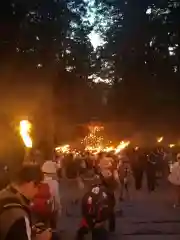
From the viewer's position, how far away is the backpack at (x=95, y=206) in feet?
38.2

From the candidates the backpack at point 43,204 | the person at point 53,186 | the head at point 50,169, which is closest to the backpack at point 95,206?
the person at point 53,186

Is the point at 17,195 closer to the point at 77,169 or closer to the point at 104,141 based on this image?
the point at 77,169

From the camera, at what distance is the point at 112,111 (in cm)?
5619

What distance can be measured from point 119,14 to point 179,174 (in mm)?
30646

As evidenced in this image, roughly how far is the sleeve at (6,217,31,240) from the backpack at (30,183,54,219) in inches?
231

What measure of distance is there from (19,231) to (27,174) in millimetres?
529

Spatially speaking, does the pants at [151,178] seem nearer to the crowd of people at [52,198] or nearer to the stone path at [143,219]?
the crowd of people at [52,198]

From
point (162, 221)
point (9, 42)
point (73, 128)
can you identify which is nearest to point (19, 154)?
point (162, 221)

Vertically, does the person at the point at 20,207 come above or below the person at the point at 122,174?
below

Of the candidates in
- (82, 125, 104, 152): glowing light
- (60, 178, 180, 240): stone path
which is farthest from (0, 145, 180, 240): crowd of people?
(82, 125, 104, 152): glowing light

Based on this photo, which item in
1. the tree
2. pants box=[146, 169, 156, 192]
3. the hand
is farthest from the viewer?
the tree

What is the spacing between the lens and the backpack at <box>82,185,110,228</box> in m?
11.6

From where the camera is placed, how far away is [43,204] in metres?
10.6

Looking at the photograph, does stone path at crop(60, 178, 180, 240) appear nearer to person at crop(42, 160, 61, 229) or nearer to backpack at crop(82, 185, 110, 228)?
backpack at crop(82, 185, 110, 228)
